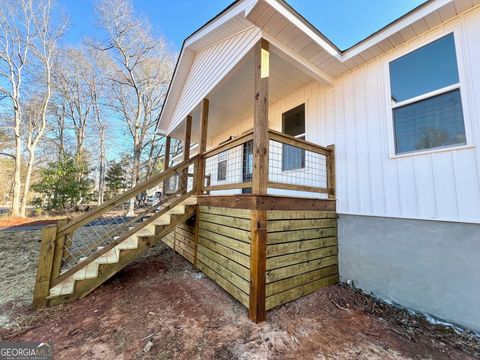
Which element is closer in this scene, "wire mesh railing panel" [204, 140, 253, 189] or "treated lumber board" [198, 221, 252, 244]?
"treated lumber board" [198, 221, 252, 244]

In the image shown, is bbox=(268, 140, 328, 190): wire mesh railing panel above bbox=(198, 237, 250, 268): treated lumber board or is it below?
above

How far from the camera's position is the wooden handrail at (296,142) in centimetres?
325

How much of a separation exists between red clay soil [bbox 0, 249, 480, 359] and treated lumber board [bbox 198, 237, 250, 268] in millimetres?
658

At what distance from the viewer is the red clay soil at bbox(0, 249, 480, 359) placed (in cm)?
222

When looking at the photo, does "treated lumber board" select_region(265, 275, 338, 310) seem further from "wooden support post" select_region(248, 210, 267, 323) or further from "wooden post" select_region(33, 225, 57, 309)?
"wooden post" select_region(33, 225, 57, 309)


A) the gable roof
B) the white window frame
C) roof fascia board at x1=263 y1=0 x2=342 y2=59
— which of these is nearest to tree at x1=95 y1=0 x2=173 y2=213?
the gable roof

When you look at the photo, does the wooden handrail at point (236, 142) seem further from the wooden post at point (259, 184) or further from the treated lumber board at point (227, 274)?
the treated lumber board at point (227, 274)

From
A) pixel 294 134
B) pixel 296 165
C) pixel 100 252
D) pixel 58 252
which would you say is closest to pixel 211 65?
pixel 294 134

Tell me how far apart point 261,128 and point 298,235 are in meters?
1.75

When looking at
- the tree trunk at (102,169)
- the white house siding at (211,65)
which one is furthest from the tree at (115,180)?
the white house siding at (211,65)

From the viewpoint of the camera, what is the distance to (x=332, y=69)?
13.0ft

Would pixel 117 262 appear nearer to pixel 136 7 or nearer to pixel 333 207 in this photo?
pixel 333 207

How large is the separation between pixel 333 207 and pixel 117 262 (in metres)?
3.84

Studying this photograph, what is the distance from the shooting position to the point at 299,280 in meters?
3.25
